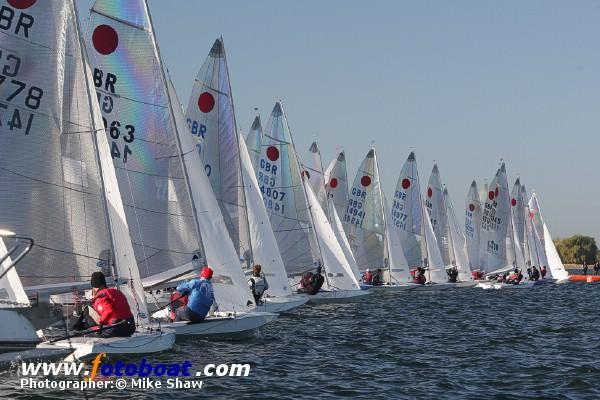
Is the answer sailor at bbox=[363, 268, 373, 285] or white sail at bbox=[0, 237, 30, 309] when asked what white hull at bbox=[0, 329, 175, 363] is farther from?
sailor at bbox=[363, 268, 373, 285]

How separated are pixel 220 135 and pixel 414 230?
2568 cm

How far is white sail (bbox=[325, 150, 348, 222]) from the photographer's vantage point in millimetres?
49094

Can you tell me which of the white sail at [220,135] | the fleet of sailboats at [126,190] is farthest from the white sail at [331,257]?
the white sail at [220,135]

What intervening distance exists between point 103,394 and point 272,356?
17.4 feet

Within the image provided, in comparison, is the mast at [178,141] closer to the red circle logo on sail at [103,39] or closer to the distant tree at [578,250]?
the red circle logo on sail at [103,39]

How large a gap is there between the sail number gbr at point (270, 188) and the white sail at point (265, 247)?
17.8ft

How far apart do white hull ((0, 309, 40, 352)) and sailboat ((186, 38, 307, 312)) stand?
1252 centimetres

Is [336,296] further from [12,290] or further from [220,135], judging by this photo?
[12,290]

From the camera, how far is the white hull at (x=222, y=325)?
18.3m

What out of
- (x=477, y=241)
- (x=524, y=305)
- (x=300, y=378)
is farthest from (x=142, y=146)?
(x=477, y=241)

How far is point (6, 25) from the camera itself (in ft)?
53.3

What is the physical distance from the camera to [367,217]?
46.7 m

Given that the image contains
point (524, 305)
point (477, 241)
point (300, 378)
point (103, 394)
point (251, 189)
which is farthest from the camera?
point (477, 241)

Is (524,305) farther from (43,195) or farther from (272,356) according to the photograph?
(43,195)
